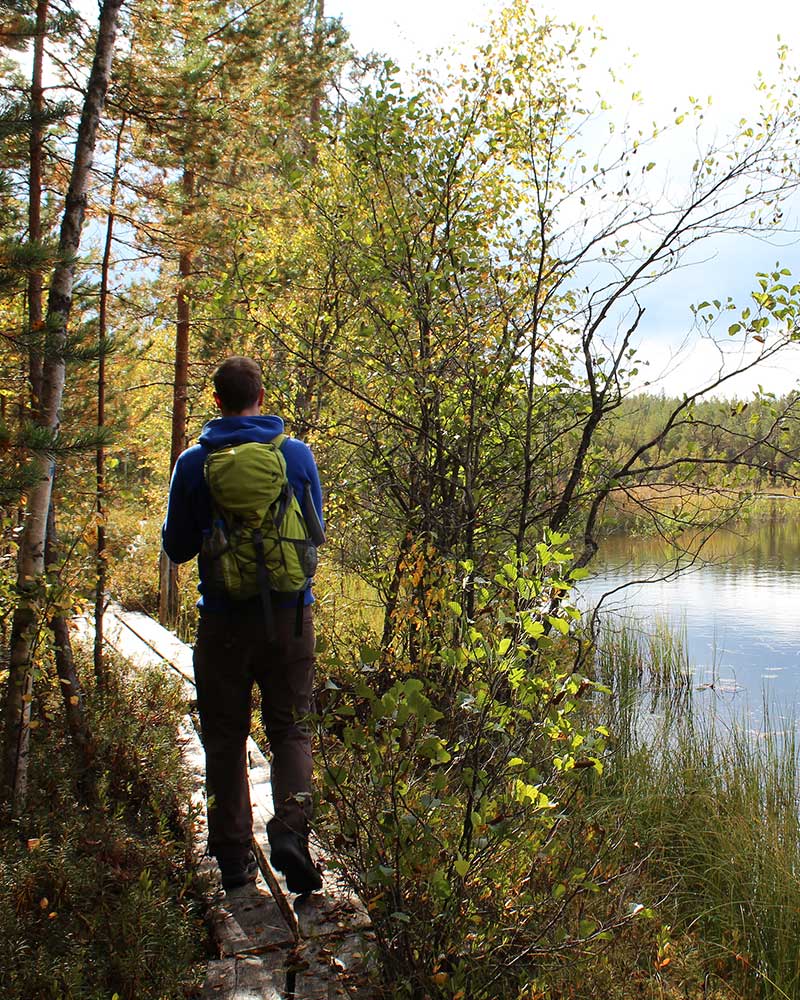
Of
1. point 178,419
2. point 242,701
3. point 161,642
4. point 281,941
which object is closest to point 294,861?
point 281,941

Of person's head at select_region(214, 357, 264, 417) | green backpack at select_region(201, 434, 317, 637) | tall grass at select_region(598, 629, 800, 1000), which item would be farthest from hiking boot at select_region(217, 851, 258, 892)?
person's head at select_region(214, 357, 264, 417)

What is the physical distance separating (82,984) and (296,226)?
6.49m

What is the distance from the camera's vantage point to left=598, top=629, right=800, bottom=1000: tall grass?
3964 mm

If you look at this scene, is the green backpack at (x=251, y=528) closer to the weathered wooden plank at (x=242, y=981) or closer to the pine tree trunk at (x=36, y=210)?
the weathered wooden plank at (x=242, y=981)

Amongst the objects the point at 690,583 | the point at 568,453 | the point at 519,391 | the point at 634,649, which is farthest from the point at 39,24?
the point at 690,583

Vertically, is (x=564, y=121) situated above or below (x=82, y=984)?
above

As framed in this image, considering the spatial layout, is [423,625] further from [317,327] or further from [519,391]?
[317,327]

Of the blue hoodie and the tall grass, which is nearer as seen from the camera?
the blue hoodie

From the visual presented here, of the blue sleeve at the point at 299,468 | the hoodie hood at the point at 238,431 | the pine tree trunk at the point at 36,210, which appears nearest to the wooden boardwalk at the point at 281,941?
the blue sleeve at the point at 299,468

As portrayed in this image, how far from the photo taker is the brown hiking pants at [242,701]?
3.15m

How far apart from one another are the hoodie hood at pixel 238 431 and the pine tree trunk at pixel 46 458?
0.70 metres

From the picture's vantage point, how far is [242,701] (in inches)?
128

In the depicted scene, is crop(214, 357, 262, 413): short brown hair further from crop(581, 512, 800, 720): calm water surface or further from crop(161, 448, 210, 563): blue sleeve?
crop(581, 512, 800, 720): calm water surface

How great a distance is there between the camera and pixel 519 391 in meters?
5.01
